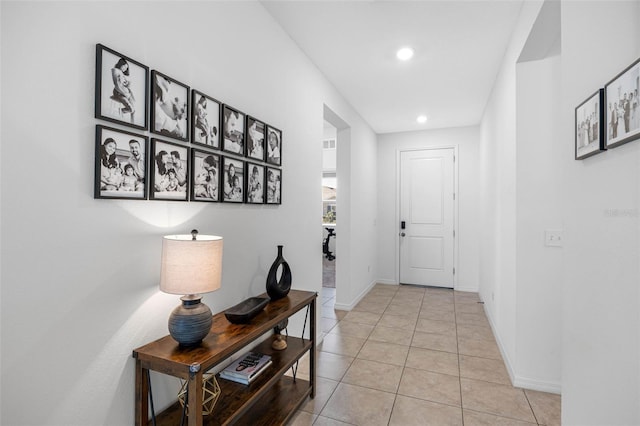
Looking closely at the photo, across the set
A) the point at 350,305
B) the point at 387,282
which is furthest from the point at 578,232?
the point at 387,282

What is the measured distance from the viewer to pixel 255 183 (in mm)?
2062

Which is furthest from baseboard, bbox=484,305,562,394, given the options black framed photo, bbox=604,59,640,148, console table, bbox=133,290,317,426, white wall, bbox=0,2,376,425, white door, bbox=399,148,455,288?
white door, bbox=399,148,455,288

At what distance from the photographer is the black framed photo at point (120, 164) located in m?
1.15

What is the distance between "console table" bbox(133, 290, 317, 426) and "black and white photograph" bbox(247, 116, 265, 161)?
93 cm

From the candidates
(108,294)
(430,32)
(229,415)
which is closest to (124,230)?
(108,294)

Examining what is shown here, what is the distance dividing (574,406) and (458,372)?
129 cm

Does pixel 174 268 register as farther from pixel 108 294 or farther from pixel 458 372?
pixel 458 372

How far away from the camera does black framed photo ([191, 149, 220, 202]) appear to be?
157 cm

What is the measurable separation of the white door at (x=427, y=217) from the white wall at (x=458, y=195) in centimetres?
11

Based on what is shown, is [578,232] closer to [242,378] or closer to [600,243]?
[600,243]

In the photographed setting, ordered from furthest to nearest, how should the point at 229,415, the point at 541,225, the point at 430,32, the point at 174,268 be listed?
the point at 430,32
the point at 541,225
the point at 229,415
the point at 174,268

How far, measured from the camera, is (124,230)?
4.11ft

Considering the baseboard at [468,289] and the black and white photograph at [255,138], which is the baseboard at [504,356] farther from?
the black and white photograph at [255,138]

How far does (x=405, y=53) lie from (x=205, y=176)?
2043mm
